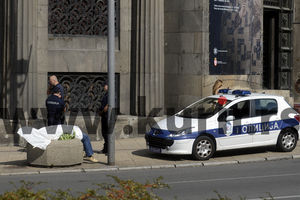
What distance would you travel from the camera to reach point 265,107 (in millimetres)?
15703

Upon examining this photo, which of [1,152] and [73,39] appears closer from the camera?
[1,152]

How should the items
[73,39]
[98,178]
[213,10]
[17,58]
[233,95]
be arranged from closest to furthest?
1. [98,178]
2. [233,95]
3. [17,58]
4. [73,39]
5. [213,10]

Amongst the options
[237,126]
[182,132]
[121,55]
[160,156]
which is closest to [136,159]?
[160,156]

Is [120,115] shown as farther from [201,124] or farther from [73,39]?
[201,124]

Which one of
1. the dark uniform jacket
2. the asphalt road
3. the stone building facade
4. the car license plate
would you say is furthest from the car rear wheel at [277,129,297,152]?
the dark uniform jacket

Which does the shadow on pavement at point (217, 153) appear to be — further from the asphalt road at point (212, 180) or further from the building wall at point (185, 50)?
the building wall at point (185, 50)

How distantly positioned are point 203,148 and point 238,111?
144 cm

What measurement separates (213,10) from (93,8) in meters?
4.32

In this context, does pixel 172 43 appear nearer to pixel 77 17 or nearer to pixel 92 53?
pixel 92 53

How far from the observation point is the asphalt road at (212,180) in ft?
34.1

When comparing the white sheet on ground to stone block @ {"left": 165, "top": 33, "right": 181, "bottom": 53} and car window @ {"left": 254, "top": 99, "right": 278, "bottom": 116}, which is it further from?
stone block @ {"left": 165, "top": 33, "right": 181, "bottom": 53}

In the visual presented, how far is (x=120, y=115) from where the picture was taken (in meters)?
20.0

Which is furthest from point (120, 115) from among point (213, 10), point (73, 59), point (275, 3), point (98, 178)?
point (275, 3)

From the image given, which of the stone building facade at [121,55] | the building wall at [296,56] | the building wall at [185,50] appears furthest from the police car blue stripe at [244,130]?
the building wall at [296,56]
